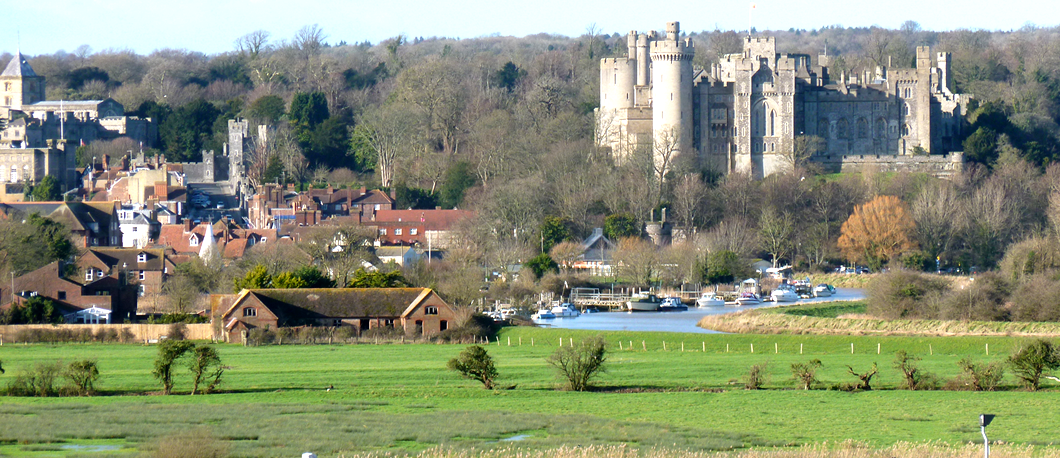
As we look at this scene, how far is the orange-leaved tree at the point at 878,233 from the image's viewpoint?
6950 cm

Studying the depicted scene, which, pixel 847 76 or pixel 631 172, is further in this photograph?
pixel 847 76

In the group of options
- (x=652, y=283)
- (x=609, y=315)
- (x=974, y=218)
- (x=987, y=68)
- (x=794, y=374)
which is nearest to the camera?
(x=794, y=374)

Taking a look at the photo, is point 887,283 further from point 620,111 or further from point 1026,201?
point 620,111

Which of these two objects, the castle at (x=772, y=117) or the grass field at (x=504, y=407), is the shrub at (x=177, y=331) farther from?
the castle at (x=772, y=117)

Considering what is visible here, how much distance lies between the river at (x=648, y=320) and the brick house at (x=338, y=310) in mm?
5473

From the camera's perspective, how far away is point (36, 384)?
101 ft

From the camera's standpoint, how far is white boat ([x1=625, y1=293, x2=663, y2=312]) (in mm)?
58906

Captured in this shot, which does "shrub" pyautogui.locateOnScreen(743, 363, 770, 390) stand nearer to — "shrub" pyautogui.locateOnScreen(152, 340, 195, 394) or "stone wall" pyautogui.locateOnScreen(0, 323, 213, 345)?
"shrub" pyautogui.locateOnScreen(152, 340, 195, 394)

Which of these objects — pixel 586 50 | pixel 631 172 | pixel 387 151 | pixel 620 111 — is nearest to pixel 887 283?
pixel 631 172

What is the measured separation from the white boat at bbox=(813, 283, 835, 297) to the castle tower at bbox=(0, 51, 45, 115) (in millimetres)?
59302

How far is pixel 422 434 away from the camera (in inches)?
974

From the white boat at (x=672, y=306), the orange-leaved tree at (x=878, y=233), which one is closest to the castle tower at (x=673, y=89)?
the orange-leaved tree at (x=878, y=233)

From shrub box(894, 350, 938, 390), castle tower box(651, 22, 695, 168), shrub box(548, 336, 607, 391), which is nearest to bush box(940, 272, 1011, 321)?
shrub box(894, 350, 938, 390)

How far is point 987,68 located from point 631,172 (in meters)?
33.0
